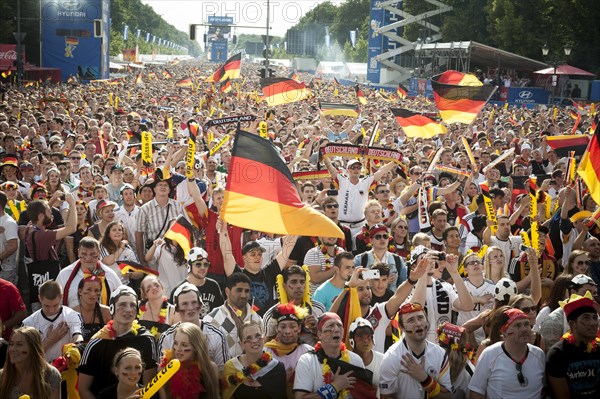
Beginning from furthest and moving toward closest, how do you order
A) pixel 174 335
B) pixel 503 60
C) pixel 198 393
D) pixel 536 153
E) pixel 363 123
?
pixel 503 60
pixel 363 123
pixel 536 153
pixel 174 335
pixel 198 393

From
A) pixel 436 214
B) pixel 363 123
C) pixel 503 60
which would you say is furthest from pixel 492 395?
pixel 503 60

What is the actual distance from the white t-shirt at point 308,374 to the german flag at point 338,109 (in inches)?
595

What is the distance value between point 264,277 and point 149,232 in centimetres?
230

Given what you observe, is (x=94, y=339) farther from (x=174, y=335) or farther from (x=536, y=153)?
(x=536, y=153)

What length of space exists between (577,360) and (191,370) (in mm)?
2535

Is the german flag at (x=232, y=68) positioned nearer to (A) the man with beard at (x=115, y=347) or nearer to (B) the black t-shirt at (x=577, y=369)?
(A) the man with beard at (x=115, y=347)

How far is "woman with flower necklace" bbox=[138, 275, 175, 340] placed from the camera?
645 centimetres

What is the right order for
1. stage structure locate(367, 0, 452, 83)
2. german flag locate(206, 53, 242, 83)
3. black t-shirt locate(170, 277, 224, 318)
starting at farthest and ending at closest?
stage structure locate(367, 0, 452, 83), german flag locate(206, 53, 242, 83), black t-shirt locate(170, 277, 224, 318)

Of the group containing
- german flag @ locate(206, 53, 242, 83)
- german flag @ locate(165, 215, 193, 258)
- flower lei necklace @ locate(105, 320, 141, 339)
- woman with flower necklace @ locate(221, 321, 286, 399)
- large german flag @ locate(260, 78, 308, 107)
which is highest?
german flag @ locate(206, 53, 242, 83)

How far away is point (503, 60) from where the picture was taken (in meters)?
52.5

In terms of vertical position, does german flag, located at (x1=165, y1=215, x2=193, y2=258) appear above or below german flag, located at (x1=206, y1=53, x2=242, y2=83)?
below

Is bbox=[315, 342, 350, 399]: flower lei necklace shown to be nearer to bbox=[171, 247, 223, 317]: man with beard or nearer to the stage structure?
bbox=[171, 247, 223, 317]: man with beard

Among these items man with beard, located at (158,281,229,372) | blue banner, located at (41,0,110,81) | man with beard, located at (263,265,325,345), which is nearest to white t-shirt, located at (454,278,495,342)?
man with beard, located at (263,265,325,345)

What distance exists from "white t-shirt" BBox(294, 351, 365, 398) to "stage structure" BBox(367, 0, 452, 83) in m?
65.6
